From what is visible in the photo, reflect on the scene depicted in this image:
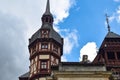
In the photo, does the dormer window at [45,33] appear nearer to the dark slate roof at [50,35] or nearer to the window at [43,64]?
the dark slate roof at [50,35]

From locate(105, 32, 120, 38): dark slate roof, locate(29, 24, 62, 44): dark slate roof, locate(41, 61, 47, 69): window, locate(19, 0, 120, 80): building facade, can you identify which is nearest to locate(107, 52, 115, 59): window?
locate(19, 0, 120, 80): building facade

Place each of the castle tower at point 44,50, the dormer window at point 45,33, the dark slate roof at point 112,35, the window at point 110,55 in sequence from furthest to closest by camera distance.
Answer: the dark slate roof at point 112,35
the dormer window at point 45,33
the window at point 110,55
the castle tower at point 44,50

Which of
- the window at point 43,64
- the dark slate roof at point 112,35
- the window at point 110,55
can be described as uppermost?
the dark slate roof at point 112,35

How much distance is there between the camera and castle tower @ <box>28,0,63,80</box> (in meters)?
48.8

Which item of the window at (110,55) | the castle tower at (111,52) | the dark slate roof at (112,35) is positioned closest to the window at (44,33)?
the castle tower at (111,52)

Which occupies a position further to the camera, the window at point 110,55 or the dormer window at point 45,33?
the dormer window at point 45,33

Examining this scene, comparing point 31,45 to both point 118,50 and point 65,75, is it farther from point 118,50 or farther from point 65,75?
point 65,75

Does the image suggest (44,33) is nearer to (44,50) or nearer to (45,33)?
(45,33)

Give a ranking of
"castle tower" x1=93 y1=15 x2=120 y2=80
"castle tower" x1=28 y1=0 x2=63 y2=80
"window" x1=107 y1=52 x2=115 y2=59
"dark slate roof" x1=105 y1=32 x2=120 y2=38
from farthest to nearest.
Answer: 1. "dark slate roof" x1=105 y1=32 x2=120 y2=38
2. "window" x1=107 y1=52 x2=115 y2=59
3. "castle tower" x1=93 y1=15 x2=120 y2=80
4. "castle tower" x1=28 y1=0 x2=63 y2=80

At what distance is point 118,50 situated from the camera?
51781mm

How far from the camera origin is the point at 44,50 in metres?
50.4

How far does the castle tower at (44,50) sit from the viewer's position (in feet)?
160

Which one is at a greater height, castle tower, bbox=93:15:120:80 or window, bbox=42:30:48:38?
window, bbox=42:30:48:38

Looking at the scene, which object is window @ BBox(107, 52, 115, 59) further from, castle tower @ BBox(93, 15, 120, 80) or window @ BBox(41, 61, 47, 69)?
window @ BBox(41, 61, 47, 69)
